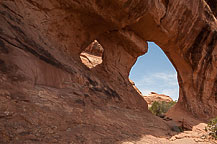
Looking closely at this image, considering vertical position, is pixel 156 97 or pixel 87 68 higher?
pixel 156 97

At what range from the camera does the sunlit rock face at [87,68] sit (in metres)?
2.50

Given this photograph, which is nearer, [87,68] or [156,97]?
[87,68]

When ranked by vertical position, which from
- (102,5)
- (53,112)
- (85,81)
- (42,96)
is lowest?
(53,112)

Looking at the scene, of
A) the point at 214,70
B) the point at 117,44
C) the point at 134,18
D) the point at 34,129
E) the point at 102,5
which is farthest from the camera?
the point at 214,70

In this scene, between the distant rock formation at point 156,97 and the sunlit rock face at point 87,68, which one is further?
the distant rock formation at point 156,97

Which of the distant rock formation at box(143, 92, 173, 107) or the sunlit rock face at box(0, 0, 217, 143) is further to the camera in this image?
the distant rock formation at box(143, 92, 173, 107)

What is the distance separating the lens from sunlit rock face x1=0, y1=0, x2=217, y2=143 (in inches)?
98.4

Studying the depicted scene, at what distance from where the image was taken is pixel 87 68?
19.5 feet

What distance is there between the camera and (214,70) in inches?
390

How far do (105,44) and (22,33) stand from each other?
4.73 m

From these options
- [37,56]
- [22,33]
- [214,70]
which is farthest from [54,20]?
[214,70]

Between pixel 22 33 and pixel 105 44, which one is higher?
pixel 105 44

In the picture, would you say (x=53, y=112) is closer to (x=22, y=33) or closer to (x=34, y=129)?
(x=34, y=129)

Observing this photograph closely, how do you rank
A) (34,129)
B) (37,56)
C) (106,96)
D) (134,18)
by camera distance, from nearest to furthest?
(34,129) < (37,56) < (106,96) < (134,18)
